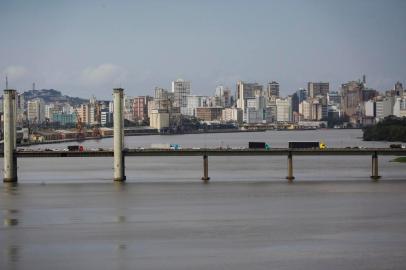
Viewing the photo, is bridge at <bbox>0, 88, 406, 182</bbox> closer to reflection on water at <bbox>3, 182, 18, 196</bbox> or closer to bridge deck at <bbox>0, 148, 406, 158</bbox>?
bridge deck at <bbox>0, 148, 406, 158</bbox>

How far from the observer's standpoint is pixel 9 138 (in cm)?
4403

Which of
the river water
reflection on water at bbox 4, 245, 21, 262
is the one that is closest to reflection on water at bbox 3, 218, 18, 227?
the river water

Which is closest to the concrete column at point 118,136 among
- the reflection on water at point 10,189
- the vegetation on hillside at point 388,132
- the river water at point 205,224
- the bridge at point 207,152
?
the bridge at point 207,152

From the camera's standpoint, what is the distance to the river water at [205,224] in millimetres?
21734

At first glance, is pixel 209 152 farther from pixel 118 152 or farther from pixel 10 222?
pixel 10 222

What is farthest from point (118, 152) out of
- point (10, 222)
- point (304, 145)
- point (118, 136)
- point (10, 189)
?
point (10, 222)

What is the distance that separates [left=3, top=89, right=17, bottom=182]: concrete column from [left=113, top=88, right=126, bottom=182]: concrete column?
5.02 m

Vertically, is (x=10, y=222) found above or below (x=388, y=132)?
below

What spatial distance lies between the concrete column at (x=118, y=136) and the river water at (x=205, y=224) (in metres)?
0.87

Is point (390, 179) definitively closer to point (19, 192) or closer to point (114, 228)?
point (19, 192)

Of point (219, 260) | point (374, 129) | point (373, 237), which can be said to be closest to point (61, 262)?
point (219, 260)

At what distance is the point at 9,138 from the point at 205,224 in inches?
746

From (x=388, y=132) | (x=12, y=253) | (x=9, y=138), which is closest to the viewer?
(x=12, y=253)

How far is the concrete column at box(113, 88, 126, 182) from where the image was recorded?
1703 inches
